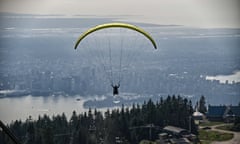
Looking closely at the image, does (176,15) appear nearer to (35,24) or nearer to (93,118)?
(35,24)

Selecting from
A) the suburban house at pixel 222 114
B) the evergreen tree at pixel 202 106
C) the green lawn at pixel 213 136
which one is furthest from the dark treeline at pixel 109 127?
the evergreen tree at pixel 202 106

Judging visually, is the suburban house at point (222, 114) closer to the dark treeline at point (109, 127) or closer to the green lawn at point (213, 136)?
the green lawn at point (213, 136)

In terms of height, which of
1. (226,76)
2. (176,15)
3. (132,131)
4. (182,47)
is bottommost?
(132,131)

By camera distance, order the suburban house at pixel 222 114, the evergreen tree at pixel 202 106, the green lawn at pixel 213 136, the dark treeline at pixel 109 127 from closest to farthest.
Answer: the dark treeline at pixel 109 127, the green lawn at pixel 213 136, the suburban house at pixel 222 114, the evergreen tree at pixel 202 106

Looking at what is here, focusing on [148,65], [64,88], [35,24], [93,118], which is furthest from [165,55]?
[93,118]

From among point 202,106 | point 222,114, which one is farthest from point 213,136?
point 202,106

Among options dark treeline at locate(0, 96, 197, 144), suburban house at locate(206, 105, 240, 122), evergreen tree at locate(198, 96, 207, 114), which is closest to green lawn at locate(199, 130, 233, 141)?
dark treeline at locate(0, 96, 197, 144)
